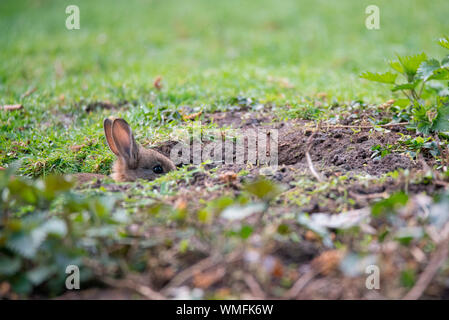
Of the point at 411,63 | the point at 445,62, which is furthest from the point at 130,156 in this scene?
the point at 445,62

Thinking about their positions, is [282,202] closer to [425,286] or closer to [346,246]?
[346,246]

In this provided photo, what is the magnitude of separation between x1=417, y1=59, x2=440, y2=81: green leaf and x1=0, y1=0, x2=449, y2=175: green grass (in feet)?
4.65

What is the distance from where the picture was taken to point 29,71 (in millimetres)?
8320

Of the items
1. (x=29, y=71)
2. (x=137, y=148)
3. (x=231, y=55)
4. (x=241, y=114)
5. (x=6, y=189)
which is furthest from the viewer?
(x=231, y=55)

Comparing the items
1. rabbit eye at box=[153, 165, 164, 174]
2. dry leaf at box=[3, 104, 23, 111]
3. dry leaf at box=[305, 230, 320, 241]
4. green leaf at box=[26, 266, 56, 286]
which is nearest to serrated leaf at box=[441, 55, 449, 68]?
dry leaf at box=[305, 230, 320, 241]

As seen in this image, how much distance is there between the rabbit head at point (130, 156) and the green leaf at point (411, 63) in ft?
7.75

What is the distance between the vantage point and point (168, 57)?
933 centimetres

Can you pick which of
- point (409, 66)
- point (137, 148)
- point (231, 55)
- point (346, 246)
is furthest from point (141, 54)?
point (346, 246)

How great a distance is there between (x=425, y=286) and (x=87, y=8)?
536 inches

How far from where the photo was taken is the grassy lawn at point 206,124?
246 cm

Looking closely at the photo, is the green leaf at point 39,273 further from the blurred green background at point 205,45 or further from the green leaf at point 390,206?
the blurred green background at point 205,45

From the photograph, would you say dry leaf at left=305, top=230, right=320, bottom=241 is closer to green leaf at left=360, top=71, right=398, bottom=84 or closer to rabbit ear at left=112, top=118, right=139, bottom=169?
green leaf at left=360, top=71, right=398, bottom=84
